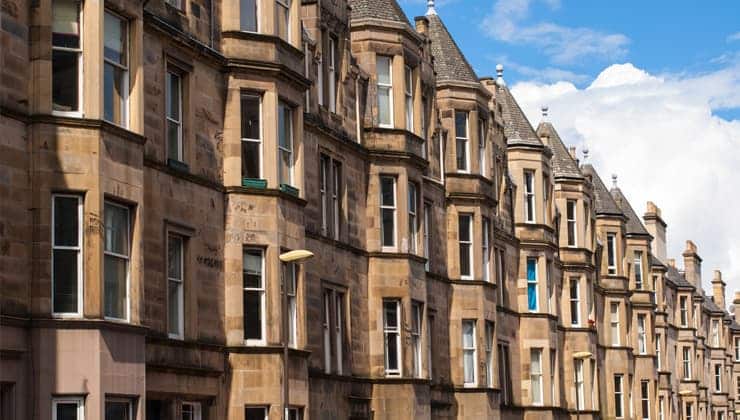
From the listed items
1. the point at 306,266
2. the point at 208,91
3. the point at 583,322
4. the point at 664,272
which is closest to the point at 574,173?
the point at 583,322

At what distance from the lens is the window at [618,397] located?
2965 inches

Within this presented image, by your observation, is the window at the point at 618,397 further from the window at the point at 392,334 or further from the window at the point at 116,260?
the window at the point at 116,260

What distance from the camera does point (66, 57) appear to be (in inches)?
1118

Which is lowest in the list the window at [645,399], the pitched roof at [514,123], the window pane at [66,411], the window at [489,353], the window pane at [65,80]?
the window at [645,399]

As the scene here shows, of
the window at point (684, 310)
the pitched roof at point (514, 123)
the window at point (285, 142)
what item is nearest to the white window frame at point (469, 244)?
the pitched roof at point (514, 123)

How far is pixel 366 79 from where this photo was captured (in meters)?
45.2

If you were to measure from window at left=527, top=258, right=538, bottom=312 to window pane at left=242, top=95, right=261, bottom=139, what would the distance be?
28135mm

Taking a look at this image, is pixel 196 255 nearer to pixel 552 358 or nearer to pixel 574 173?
Result: pixel 552 358

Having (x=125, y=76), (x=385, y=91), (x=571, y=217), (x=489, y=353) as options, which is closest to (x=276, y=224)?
(x=125, y=76)

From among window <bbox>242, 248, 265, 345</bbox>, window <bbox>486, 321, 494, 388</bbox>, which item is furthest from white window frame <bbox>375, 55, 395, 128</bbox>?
window <bbox>242, 248, 265, 345</bbox>

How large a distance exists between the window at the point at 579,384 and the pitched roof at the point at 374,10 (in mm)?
25853

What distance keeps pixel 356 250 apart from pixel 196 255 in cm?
1033

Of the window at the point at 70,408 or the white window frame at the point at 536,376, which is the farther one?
the white window frame at the point at 536,376

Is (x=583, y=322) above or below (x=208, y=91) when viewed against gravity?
below
